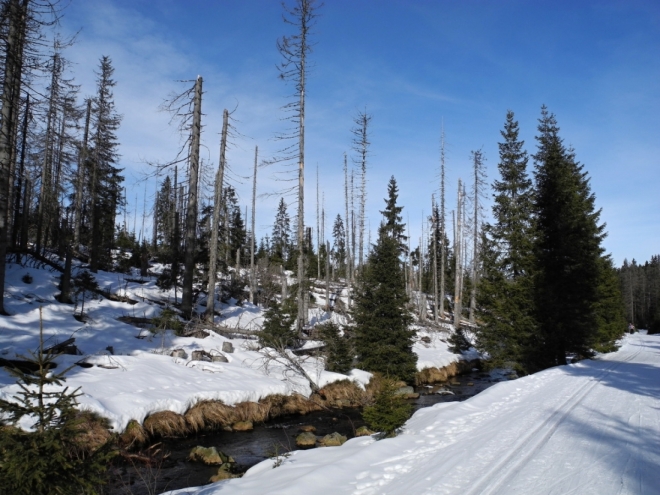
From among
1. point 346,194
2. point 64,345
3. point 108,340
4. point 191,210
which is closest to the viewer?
point 64,345

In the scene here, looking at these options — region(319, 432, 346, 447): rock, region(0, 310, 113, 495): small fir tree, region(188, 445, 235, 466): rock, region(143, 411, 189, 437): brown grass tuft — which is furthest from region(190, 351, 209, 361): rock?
region(0, 310, 113, 495): small fir tree

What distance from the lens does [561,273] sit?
17359 millimetres

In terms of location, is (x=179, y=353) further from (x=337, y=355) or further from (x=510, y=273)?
(x=510, y=273)

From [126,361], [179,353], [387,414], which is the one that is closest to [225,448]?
[387,414]

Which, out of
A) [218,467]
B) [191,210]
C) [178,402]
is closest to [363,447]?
[218,467]

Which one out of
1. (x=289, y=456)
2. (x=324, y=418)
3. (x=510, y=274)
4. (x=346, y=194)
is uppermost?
(x=346, y=194)

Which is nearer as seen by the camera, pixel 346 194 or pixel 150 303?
pixel 150 303

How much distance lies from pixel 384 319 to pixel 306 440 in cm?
783

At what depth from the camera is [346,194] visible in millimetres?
38156

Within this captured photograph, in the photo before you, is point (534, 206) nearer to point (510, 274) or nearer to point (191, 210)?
point (510, 274)

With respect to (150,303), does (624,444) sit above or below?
below

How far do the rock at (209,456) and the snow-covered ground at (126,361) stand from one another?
5.26 feet

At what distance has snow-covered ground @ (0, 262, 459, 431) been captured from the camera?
31.5 ft

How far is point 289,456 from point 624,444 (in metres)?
5.30
